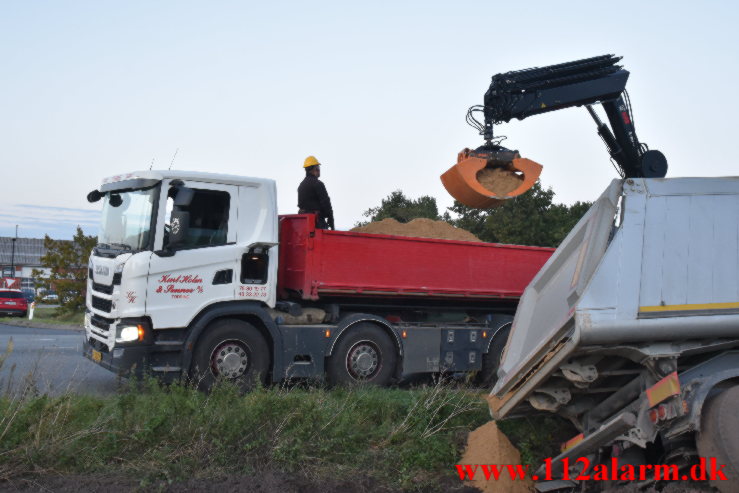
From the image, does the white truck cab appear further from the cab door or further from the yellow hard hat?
the yellow hard hat

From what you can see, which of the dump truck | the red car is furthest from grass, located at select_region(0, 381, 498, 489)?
the red car

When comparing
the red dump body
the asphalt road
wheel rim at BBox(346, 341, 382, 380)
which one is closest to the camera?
the asphalt road

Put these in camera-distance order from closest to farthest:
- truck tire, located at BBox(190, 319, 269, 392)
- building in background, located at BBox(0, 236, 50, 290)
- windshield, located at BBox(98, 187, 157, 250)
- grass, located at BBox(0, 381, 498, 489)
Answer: grass, located at BBox(0, 381, 498, 489), truck tire, located at BBox(190, 319, 269, 392), windshield, located at BBox(98, 187, 157, 250), building in background, located at BBox(0, 236, 50, 290)

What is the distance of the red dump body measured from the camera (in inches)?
354

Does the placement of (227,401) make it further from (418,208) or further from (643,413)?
(418,208)

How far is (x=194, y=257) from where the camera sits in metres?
8.38

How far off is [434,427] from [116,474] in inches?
112

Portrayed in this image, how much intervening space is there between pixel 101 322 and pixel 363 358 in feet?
11.0

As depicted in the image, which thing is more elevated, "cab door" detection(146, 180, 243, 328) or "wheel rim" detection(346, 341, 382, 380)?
"cab door" detection(146, 180, 243, 328)

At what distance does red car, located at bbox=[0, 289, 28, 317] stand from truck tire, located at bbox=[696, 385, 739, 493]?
29236mm

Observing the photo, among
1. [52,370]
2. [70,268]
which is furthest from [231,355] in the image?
[70,268]

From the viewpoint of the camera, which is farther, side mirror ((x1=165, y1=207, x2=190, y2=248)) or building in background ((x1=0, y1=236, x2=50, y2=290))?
building in background ((x1=0, y1=236, x2=50, y2=290))

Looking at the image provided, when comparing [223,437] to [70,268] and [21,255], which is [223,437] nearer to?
[70,268]

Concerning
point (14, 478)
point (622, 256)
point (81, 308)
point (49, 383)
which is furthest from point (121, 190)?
point (81, 308)
